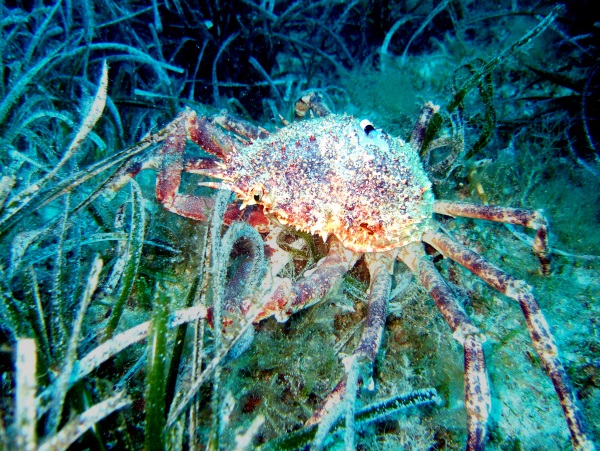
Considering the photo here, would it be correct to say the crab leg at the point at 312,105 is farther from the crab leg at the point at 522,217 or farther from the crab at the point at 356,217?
the crab leg at the point at 522,217

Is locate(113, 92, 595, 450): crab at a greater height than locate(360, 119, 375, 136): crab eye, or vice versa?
locate(360, 119, 375, 136): crab eye

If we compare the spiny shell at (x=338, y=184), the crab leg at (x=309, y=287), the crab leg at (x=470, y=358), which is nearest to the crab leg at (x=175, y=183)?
the spiny shell at (x=338, y=184)

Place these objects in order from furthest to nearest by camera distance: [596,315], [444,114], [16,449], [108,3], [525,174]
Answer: [108,3] < [525,174] < [444,114] < [596,315] < [16,449]

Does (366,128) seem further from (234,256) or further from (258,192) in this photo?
(234,256)

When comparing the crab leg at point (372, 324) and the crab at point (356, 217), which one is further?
the crab at point (356, 217)

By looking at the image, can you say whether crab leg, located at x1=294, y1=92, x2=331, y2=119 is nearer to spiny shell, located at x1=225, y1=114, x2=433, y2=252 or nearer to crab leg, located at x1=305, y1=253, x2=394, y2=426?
spiny shell, located at x1=225, y1=114, x2=433, y2=252

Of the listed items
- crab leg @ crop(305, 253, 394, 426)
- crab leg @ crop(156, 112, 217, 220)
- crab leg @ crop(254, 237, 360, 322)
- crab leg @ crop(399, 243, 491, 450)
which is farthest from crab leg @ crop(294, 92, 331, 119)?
crab leg @ crop(399, 243, 491, 450)

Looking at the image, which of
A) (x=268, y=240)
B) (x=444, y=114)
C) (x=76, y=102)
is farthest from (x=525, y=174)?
(x=76, y=102)

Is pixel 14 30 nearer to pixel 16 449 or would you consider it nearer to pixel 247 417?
pixel 16 449
